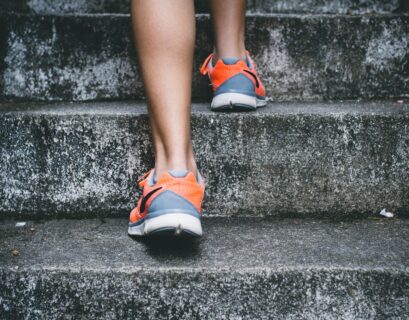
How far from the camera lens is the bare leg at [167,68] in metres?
1.08

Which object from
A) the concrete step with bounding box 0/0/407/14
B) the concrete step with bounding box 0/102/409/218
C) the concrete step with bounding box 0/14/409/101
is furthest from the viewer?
the concrete step with bounding box 0/0/407/14

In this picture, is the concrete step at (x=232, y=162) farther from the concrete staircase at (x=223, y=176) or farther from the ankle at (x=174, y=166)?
the ankle at (x=174, y=166)

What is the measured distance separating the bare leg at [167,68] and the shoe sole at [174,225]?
5.7 inches

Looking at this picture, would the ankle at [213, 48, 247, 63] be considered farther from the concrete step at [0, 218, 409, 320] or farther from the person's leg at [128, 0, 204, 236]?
the concrete step at [0, 218, 409, 320]

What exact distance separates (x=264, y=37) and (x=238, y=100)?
371 millimetres

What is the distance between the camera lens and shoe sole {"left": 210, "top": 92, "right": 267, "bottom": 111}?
4.19 ft

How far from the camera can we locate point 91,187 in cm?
126

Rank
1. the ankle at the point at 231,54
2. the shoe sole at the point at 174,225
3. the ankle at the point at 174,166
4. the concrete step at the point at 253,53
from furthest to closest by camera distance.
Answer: the concrete step at the point at 253,53, the ankle at the point at 231,54, the ankle at the point at 174,166, the shoe sole at the point at 174,225

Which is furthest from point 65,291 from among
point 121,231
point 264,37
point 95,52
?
point 264,37

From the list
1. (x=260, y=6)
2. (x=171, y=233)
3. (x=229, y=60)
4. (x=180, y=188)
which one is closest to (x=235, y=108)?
(x=229, y=60)

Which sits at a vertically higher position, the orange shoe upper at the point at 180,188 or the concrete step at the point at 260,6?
the concrete step at the point at 260,6

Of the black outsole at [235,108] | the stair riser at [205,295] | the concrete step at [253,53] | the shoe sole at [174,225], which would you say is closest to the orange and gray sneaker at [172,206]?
the shoe sole at [174,225]

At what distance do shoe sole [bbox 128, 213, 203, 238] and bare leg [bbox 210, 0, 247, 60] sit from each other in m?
0.62

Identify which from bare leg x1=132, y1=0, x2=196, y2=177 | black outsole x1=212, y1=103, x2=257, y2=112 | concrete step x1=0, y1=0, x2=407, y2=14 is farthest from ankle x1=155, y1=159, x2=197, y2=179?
concrete step x1=0, y1=0, x2=407, y2=14
